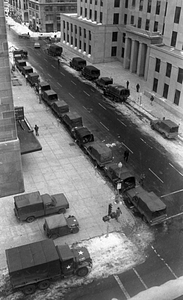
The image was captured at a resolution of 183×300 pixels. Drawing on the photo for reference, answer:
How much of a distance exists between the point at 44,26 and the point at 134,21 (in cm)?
5495

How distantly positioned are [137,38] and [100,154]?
137 ft

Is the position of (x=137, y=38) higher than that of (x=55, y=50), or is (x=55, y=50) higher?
(x=137, y=38)

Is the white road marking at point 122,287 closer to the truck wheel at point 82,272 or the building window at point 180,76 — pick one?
the truck wheel at point 82,272

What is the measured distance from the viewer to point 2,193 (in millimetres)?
33875

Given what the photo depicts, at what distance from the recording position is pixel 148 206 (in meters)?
30.0

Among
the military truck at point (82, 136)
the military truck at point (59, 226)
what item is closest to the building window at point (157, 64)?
the military truck at point (82, 136)

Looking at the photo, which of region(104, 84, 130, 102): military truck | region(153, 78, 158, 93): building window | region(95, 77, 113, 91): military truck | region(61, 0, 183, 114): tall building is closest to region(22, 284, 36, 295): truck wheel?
region(61, 0, 183, 114): tall building

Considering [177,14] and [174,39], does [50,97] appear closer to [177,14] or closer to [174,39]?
[174,39]

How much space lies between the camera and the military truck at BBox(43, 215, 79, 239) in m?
28.4

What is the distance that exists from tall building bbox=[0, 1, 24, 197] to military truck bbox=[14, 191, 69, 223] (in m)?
3.50

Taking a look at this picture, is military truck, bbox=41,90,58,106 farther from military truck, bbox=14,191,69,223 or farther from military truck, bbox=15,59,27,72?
military truck, bbox=14,191,69,223

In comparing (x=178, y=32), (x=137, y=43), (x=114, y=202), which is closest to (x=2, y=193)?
(x=114, y=202)

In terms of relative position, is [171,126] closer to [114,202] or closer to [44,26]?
[114,202]

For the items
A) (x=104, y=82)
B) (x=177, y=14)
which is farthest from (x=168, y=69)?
(x=104, y=82)
